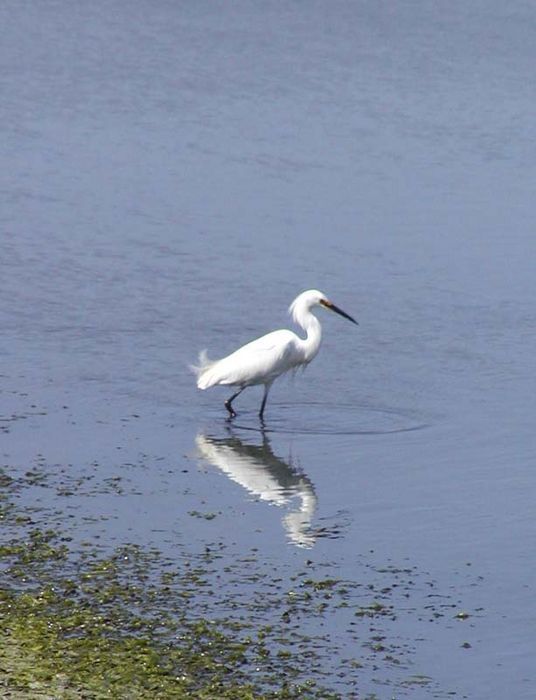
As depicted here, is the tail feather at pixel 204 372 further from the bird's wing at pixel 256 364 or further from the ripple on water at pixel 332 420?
the ripple on water at pixel 332 420

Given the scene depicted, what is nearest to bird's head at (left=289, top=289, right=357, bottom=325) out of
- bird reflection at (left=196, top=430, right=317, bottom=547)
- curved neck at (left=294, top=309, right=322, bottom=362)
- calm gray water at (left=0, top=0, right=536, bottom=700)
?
curved neck at (left=294, top=309, right=322, bottom=362)

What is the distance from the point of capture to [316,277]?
17906 mm

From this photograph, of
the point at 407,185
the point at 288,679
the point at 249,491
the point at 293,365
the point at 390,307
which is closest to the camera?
the point at 288,679

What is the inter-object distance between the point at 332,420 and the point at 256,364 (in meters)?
0.85

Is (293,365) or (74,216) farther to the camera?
(74,216)

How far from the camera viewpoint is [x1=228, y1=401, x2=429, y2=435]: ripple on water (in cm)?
1247

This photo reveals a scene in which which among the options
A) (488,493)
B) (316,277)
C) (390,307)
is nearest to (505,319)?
(390,307)

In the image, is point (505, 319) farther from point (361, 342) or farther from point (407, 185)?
point (407, 185)

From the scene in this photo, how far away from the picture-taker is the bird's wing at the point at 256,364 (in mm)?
13031

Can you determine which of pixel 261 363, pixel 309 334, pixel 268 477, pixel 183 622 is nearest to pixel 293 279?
pixel 309 334

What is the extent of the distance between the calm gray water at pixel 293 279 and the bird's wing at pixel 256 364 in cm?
31

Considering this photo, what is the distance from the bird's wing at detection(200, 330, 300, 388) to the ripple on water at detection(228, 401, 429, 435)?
33cm

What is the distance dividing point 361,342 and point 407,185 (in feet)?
24.6

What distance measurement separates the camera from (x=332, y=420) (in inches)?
501
